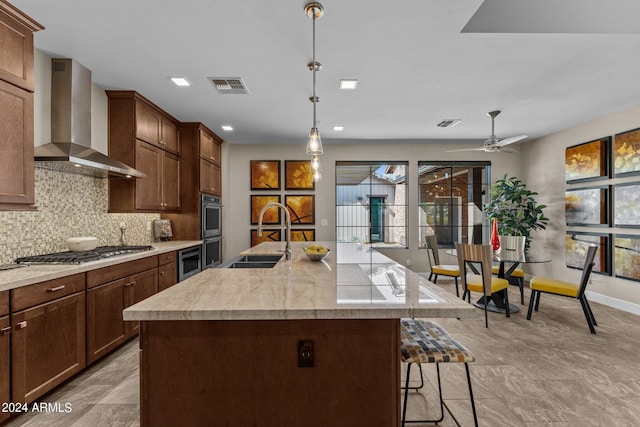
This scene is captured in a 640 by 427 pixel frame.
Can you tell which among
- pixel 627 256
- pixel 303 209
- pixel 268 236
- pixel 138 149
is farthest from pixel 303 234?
pixel 627 256

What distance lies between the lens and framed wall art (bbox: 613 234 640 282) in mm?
3787

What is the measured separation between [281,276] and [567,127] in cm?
531

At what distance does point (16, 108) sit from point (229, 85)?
1703 mm

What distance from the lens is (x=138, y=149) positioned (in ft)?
11.3

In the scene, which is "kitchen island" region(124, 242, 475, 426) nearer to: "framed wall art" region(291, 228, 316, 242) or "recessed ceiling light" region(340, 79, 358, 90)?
"recessed ceiling light" region(340, 79, 358, 90)

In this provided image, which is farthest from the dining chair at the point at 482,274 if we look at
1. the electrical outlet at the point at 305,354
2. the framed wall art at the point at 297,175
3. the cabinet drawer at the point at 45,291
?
the cabinet drawer at the point at 45,291

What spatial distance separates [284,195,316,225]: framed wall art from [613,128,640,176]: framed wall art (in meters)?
4.42

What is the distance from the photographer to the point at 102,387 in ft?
7.33

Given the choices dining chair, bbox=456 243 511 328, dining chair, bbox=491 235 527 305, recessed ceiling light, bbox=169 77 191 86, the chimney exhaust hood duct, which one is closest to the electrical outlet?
the chimney exhaust hood duct

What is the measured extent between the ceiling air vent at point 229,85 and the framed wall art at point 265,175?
2.41 metres

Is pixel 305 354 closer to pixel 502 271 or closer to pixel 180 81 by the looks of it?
pixel 180 81

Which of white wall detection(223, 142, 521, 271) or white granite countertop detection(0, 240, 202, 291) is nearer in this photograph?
white granite countertop detection(0, 240, 202, 291)

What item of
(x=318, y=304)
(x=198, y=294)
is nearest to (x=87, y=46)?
(x=198, y=294)

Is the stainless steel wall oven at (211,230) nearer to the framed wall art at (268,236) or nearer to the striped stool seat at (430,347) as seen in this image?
the framed wall art at (268,236)
